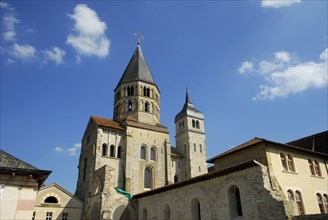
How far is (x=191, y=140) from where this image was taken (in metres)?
41.5

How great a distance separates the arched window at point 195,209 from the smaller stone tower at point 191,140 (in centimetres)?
1971

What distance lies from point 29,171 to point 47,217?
61.5 ft

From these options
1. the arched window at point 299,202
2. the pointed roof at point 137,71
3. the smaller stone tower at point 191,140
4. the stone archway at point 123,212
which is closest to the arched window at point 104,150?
the stone archway at point 123,212

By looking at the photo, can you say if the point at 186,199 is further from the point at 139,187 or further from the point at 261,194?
the point at 139,187

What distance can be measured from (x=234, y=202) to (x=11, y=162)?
39.8 ft

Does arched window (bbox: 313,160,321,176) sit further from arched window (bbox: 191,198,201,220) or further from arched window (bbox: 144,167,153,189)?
arched window (bbox: 144,167,153,189)

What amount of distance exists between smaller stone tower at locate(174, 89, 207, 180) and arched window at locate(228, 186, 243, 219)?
2222 centimetres

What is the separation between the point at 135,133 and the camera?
33719 mm

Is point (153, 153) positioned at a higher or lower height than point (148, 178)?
higher

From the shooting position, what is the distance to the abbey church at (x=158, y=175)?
13672 mm

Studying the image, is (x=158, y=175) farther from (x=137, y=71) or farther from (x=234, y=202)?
(x=234, y=202)

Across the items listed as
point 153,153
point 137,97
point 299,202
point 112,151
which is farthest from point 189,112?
point 299,202

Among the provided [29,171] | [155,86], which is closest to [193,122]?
[155,86]

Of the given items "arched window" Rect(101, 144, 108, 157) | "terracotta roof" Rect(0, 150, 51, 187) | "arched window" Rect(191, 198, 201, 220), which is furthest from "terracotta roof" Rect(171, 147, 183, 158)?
"terracotta roof" Rect(0, 150, 51, 187)
